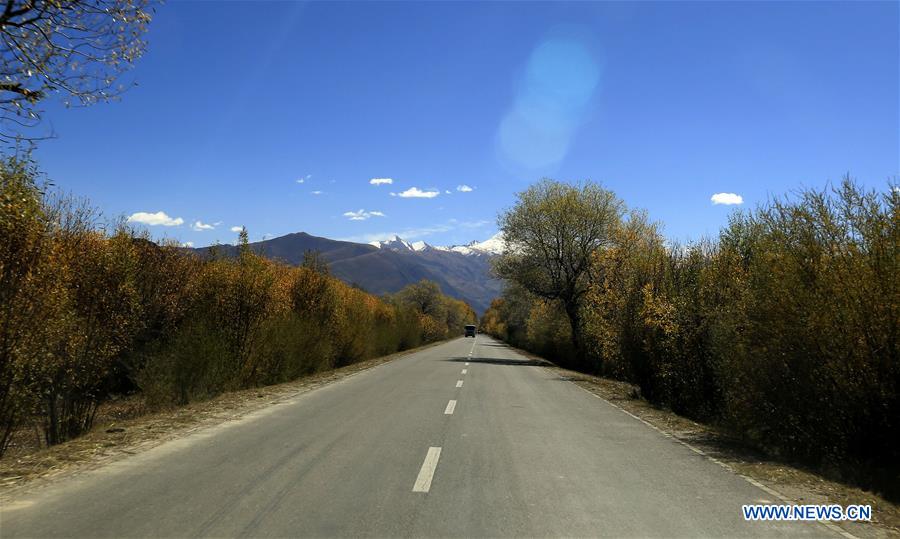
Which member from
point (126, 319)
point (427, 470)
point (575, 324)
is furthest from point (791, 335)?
point (575, 324)

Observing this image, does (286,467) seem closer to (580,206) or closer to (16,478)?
(16,478)

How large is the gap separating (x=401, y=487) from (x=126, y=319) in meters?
8.72

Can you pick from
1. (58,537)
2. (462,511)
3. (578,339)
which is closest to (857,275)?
(462,511)

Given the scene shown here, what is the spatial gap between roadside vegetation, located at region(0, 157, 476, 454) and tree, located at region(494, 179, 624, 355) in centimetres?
1538

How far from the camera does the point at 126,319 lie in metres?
11.8

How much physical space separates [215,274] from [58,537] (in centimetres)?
1527

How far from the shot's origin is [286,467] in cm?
689

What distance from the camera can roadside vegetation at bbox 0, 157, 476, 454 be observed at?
8.55 meters

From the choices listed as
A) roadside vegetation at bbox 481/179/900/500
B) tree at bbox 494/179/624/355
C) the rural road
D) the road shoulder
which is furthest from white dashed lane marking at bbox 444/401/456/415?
tree at bbox 494/179/624/355

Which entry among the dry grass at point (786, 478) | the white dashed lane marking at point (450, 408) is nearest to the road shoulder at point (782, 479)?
the dry grass at point (786, 478)

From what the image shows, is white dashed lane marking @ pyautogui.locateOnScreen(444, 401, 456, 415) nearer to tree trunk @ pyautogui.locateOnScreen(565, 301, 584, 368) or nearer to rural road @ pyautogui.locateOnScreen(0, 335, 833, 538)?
rural road @ pyautogui.locateOnScreen(0, 335, 833, 538)

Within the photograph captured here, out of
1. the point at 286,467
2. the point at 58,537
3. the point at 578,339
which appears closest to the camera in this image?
the point at 58,537

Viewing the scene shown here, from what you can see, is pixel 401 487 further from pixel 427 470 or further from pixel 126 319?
pixel 126 319

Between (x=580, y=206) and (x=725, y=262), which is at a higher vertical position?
(x=580, y=206)
